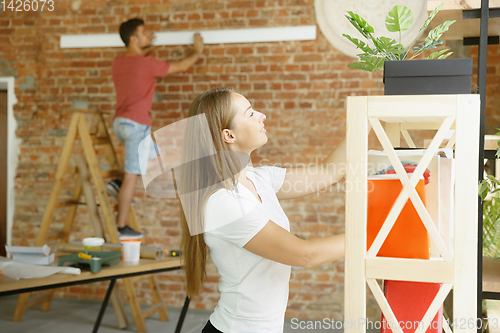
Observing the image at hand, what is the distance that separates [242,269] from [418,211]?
617 mm

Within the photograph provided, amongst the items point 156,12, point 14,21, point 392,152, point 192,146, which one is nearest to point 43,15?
point 14,21

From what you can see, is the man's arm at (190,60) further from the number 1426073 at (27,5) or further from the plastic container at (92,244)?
the plastic container at (92,244)

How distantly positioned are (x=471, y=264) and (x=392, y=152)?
0.25 metres

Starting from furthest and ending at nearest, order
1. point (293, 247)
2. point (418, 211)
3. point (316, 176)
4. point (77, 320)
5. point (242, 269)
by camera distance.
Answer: point (77, 320) → point (316, 176) → point (242, 269) → point (293, 247) → point (418, 211)

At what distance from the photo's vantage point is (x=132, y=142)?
3084 millimetres

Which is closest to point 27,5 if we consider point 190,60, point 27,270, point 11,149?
point 11,149

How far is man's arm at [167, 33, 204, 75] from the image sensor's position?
10.5ft

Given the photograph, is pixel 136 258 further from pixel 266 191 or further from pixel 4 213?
pixel 4 213

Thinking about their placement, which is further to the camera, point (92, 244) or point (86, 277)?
point (92, 244)

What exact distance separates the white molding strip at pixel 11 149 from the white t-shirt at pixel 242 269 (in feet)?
9.73

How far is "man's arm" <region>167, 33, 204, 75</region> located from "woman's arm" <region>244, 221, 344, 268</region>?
2.27 meters

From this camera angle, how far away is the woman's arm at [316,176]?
4.48 feet

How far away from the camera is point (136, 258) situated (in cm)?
239

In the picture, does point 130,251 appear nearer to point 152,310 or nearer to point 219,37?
point 152,310
